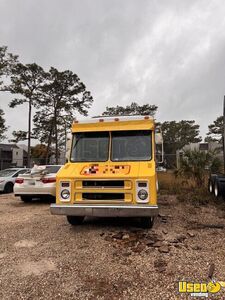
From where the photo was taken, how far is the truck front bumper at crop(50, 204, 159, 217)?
207 inches

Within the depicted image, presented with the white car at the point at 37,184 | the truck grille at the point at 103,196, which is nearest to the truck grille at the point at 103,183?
the truck grille at the point at 103,196

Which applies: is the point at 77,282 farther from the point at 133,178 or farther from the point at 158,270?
the point at 133,178

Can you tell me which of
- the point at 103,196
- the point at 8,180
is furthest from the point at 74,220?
the point at 8,180

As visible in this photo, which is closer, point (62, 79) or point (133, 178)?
point (133, 178)

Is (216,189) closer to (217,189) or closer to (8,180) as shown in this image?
(217,189)

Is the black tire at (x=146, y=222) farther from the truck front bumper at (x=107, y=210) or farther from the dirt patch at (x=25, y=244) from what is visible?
the dirt patch at (x=25, y=244)

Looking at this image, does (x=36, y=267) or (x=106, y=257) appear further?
(x=106, y=257)

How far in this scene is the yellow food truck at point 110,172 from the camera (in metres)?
5.42

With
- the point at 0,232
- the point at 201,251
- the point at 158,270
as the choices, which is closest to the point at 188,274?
the point at 158,270

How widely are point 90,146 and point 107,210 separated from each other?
184cm

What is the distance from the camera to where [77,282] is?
3791 millimetres

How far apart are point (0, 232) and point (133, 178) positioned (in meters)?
3.54

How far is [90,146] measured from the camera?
6.61 meters

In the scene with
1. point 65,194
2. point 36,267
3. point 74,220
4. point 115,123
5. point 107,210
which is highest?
point 115,123
